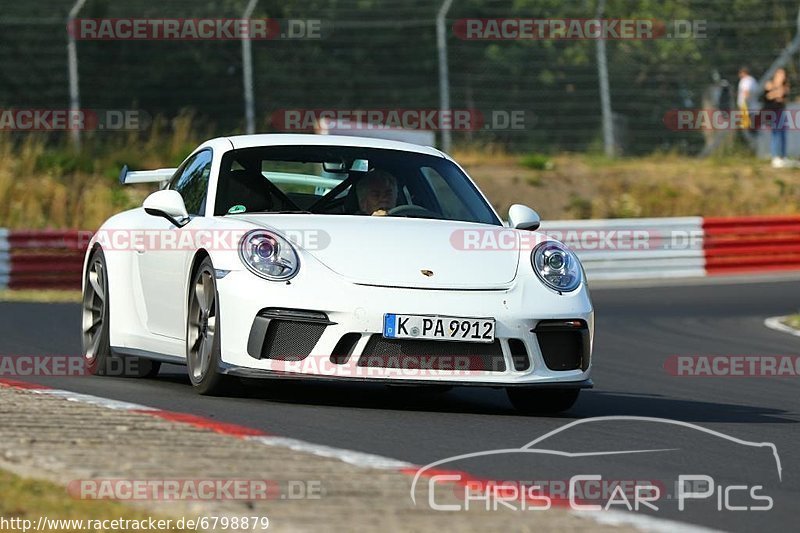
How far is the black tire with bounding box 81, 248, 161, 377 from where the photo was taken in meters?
9.16

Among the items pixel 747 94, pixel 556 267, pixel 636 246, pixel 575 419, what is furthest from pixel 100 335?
pixel 747 94

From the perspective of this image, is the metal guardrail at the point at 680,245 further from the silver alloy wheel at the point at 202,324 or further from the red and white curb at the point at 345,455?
the red and white curb at the point at 345,455

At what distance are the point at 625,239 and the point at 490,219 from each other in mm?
13427

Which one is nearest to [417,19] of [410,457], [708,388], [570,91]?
[570,91]

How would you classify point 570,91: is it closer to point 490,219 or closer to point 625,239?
point 625,239

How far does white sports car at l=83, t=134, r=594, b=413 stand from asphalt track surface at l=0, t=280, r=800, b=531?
0.22 meters

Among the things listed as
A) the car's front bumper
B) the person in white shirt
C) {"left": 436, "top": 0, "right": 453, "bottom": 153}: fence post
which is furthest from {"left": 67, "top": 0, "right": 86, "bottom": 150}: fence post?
the car's front bumper

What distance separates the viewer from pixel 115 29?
77.9ft

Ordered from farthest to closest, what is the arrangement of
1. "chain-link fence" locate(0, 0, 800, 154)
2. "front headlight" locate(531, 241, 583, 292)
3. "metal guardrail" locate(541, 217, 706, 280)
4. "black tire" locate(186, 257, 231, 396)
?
1. "chain-link fence" locate(0, 0, 800, 154)
2. "metal guardrail" locate(541, 217, 706, 280)
3. "front headlight" locate(531, 241, 583, 292)
4. "black tire" locate(186, 257, 231, 396)

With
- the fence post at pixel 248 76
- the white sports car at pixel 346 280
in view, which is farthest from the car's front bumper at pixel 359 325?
the fence post at pixel 248 76

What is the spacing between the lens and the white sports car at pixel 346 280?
7.38 meters

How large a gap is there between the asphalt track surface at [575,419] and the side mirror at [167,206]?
0.85 metres

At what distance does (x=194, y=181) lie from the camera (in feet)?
29.2

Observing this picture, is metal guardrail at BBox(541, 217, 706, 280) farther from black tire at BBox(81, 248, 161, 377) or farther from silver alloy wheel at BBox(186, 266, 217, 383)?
silver alloy wheel at BBox(186, 266, 217, 383)
